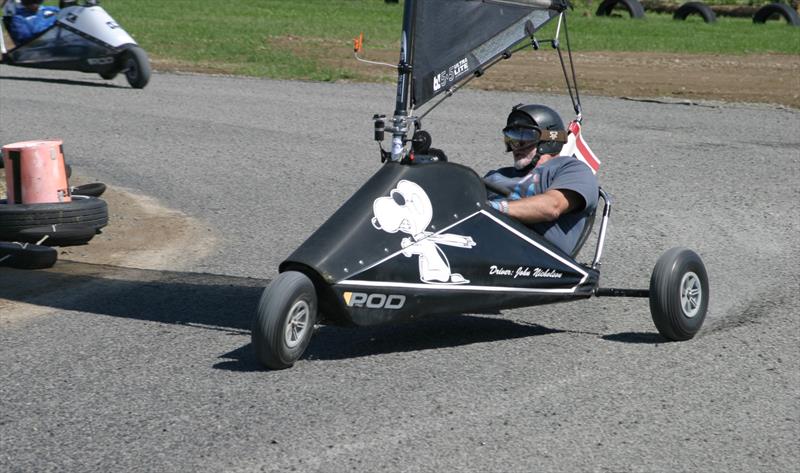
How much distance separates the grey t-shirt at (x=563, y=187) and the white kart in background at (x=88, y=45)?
1138 centimetres

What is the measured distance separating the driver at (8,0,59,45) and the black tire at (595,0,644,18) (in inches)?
735

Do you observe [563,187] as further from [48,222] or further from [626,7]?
[626,7]

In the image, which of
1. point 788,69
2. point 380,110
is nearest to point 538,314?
point 380,110

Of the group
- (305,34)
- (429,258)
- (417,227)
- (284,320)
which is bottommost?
(305,34)

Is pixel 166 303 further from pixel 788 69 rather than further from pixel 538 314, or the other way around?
pixel 788 69

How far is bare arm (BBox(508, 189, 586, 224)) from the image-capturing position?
21.6ft

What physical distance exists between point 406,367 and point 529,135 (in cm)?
169

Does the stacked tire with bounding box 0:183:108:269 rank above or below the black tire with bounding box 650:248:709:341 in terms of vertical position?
below

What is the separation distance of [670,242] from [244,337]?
395 cm

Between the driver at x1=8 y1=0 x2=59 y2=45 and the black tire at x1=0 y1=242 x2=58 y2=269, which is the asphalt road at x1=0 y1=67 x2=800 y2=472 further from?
the driver at x1=8 y1=0 x2=59 y2=45

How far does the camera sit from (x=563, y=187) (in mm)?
6762

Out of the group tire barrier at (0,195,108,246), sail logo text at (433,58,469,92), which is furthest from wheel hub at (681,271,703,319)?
tire barrier at (0,195,108,246)

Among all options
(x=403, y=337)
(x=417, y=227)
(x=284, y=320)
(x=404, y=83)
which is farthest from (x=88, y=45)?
(x=284, y=320)

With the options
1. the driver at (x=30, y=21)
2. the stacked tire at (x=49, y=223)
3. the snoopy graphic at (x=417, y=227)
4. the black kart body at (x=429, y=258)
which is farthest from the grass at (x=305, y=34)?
the snoopy graphic at (x=417, y=227)
